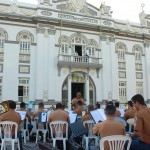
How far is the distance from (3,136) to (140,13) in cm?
2441

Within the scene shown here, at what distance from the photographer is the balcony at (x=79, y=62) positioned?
2111 cm

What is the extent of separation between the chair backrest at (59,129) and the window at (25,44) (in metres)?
14.3

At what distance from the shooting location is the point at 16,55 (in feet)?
66.7

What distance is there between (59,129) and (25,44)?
14650 mm

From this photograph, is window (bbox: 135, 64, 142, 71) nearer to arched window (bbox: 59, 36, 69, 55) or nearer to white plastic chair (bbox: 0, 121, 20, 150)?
arched window (bbox: 59, 36, 69, 55)

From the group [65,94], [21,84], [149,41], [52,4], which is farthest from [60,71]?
[149,41]

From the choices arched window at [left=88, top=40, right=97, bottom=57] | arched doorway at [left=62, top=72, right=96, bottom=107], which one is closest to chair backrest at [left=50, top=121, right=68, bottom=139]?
arched doorway at [left=62, top=72, right=96, bottom=107]

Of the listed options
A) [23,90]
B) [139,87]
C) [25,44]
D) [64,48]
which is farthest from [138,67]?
[23,90]

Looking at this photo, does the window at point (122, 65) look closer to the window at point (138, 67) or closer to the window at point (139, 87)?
the window at point (138, 67)

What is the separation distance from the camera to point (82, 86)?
23031 mm

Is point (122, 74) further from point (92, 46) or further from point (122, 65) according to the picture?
point (92, 46)

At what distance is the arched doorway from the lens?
2175 cm

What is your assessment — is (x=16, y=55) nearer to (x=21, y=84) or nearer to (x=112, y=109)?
(x=21, y=84)

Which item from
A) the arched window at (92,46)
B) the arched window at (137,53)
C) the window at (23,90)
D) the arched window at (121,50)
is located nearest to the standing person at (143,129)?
the window at (23,90)
